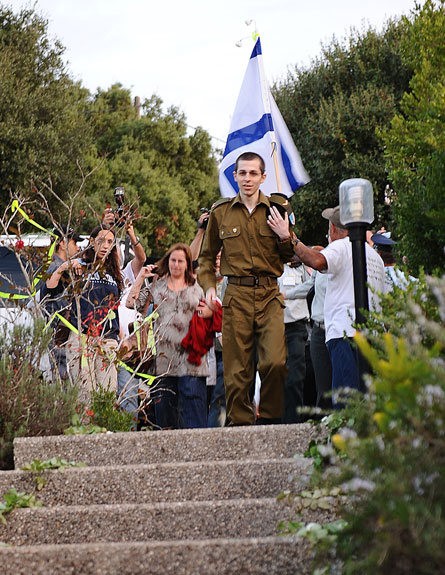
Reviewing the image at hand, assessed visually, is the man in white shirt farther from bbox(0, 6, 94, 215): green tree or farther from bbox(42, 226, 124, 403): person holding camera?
bbox(0, 6, 94, 215): green tree

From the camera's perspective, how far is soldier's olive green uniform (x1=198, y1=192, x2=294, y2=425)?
6559 millimetres

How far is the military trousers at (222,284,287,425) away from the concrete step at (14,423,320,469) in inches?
52.8

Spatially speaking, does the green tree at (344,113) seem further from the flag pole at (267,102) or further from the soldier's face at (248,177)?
the soldier's face at (248,177)

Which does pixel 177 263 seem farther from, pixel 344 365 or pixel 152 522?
pixel 152 522

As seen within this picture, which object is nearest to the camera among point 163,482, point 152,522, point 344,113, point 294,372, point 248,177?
point 152,522

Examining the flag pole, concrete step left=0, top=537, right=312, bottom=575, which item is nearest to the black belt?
the flag pole

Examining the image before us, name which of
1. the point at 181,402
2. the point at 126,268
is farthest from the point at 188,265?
the point at 126,268

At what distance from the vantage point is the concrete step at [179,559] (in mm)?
3617

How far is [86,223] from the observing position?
2809 cm

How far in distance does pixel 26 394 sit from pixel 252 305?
1826 mm

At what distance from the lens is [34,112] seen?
2369 cm

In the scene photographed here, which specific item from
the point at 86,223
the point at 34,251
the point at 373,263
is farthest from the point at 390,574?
the point at 86,223

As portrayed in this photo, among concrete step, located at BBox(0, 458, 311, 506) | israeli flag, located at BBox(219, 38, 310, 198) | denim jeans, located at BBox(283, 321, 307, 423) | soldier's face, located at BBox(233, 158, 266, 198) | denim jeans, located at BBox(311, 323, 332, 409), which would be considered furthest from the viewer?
israeli flag, located at BBox(219, 38, 310, 198)

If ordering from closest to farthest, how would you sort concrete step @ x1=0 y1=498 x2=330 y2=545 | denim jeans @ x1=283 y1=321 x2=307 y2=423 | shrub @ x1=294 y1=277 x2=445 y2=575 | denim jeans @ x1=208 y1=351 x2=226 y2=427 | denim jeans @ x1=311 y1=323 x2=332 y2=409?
shrub @ x1=294 y1=277 x2=445 y2=575, concrete step @ x1=0 y1=498 x2=330 y2=545, denim jeans @ x1=311 y1=323 x2=332 y2=409, denim jeans @ x1=283 y1=321 x2=307 y2=423, denim jeans @ x1=208 y1=351 x2=226 y2=427
